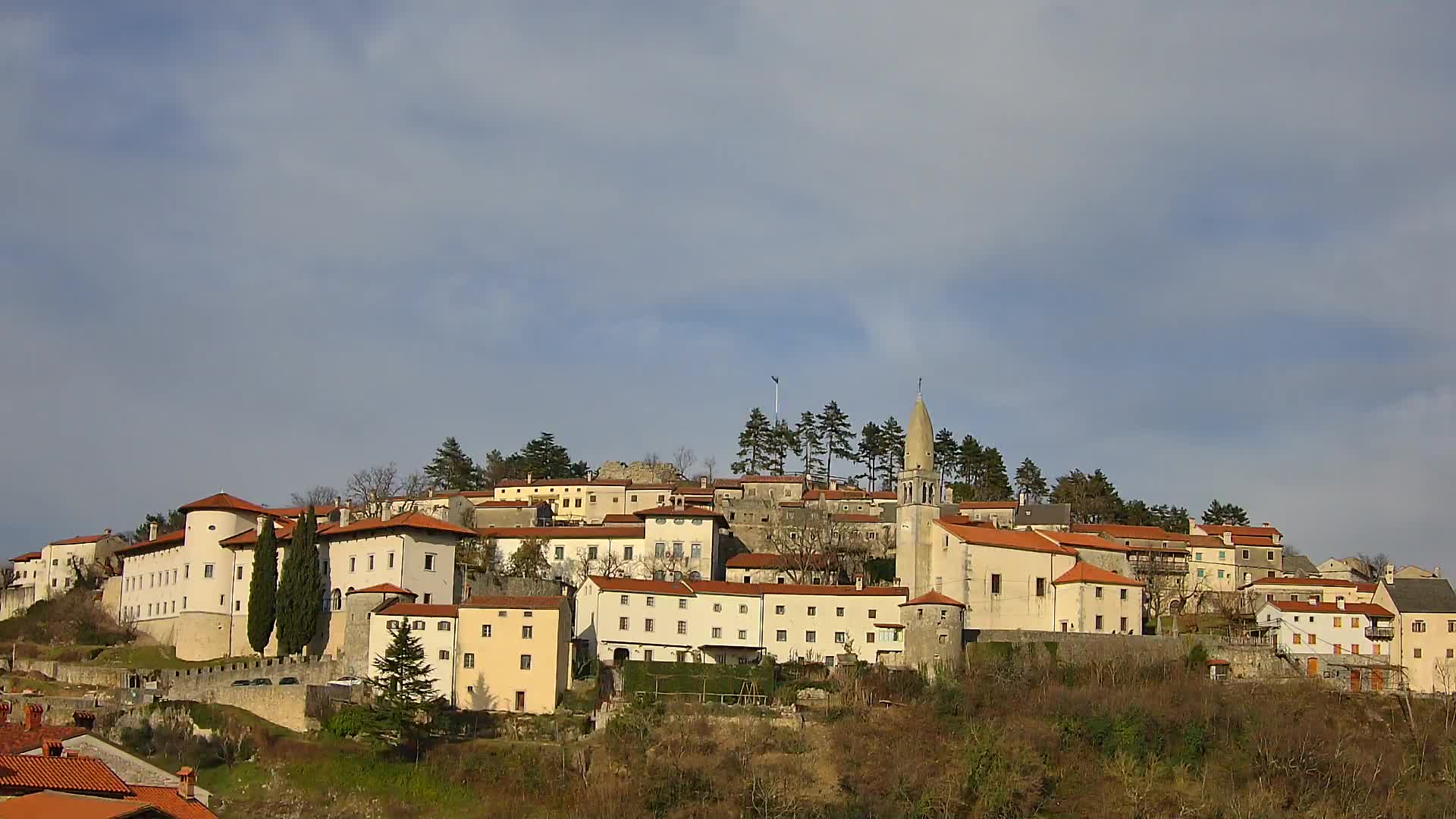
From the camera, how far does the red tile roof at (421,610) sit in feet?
215

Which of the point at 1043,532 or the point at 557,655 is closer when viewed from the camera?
the point at 557,655

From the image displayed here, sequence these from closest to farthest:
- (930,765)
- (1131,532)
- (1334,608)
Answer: (930,765)
(1334,608)
(1131,532)

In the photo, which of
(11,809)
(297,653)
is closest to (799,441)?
(297,653)

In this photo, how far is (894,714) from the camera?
6319 cm

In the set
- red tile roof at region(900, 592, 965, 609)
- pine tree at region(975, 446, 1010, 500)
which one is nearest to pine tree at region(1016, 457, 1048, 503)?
pine tree at region(975, 446, 1010, 500)

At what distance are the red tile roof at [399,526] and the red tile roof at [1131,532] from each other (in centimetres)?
3619

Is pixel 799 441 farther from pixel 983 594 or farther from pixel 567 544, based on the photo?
pixel 983 594

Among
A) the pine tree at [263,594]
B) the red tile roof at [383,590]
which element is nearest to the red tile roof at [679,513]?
the red tile roof at [383,590]

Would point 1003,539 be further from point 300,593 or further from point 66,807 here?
point 66,807

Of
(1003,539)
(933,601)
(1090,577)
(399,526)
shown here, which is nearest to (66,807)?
(399,526)

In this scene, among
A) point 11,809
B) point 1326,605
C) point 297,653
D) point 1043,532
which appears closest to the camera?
point 11,809

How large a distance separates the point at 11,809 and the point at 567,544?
147 ft

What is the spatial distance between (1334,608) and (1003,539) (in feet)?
51.5

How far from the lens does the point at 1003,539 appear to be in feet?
247
